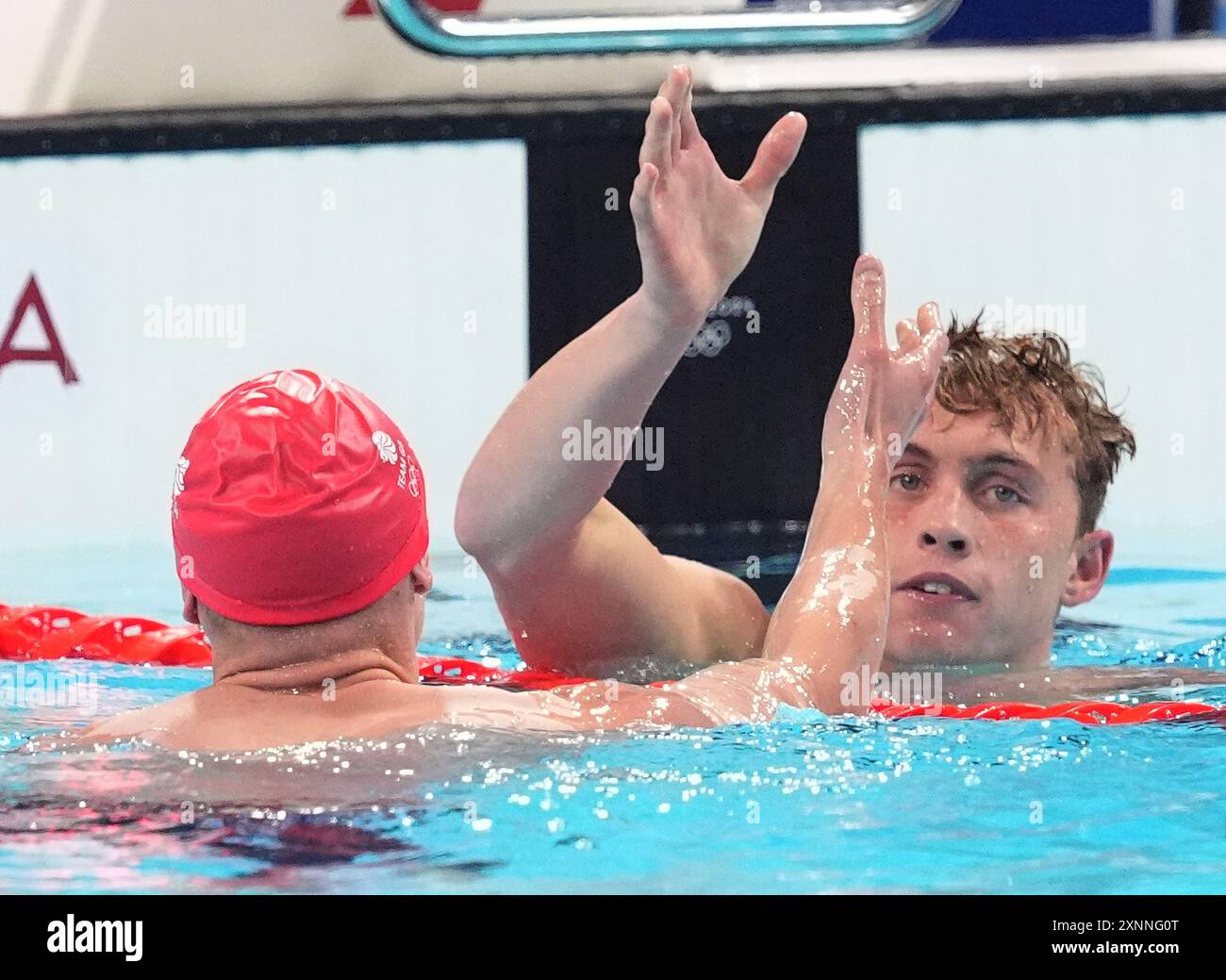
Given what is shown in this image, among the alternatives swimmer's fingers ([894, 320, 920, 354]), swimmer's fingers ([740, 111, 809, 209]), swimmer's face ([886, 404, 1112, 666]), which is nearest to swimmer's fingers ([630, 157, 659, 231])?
swimmer's fingers ([740, 111, 809, 209])

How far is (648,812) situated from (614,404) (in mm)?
607

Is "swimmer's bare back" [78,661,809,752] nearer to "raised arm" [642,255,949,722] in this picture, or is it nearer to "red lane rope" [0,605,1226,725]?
"raised arm" [642,255,949,722]

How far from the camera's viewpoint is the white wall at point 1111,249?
4.50 meters

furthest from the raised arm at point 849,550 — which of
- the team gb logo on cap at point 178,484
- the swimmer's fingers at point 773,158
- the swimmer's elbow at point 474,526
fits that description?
the team gb logo on cap at point 178,484

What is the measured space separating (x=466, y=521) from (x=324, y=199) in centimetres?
295

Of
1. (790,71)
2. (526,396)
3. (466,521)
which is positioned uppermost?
(790,71)

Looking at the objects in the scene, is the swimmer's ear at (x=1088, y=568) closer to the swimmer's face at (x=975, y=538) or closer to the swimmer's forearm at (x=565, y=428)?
the swimmer's face at (x=975, y=538)

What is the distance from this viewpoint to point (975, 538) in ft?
7.98

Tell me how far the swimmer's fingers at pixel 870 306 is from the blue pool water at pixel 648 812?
507 mm

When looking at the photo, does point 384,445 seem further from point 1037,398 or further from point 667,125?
point 1037,398

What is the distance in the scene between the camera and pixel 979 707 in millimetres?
2213
